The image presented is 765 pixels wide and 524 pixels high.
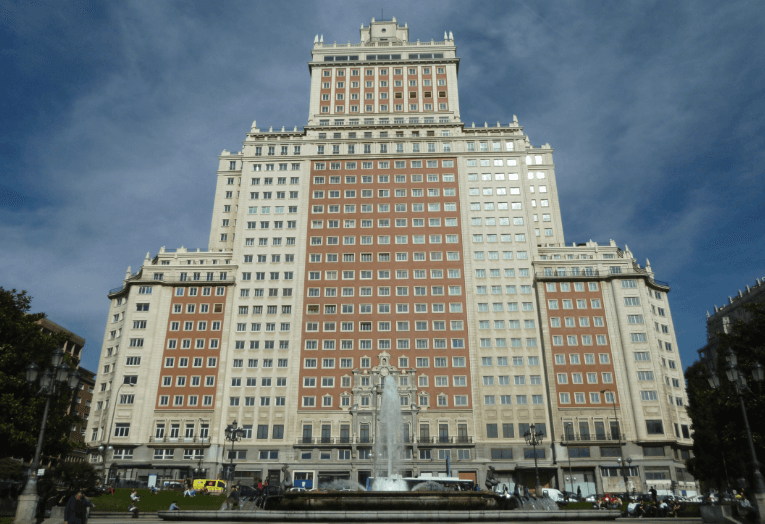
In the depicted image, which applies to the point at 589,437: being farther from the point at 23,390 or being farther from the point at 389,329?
the point at 23,390

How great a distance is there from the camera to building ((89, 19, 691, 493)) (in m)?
77.3

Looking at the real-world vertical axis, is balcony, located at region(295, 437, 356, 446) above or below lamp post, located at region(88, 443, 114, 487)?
above

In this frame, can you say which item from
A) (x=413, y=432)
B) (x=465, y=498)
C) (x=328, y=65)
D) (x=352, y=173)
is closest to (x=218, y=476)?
(x=413, y=432)

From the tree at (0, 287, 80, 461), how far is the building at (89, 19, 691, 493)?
43.0 meters

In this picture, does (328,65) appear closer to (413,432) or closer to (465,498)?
(413,432)

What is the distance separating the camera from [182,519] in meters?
26.0

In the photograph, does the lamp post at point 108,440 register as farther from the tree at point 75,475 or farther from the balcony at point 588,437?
the balcony at point 588,437

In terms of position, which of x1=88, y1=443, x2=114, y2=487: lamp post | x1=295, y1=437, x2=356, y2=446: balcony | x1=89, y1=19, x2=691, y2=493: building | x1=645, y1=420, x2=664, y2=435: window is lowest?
x1=88, y1=443, x2=114, y2=487: lamp post

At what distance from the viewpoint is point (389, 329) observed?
84562 mm

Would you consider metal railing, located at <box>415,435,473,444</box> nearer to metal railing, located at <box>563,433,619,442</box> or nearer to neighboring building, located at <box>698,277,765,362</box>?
metal railing, located at <box>563,433,619,442</box>

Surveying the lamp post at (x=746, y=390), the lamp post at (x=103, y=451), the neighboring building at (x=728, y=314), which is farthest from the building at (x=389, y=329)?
the lamp post at (x=746, y=390)

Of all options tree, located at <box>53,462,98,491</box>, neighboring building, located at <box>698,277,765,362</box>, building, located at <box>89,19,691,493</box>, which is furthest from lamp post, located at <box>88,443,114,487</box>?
neighboring building, located at <box>698,277,765,362</box>

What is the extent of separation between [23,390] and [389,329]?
182 feet

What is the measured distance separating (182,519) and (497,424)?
2357 inches
